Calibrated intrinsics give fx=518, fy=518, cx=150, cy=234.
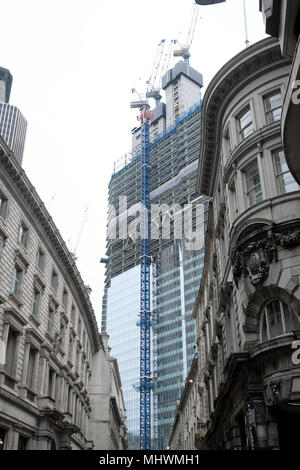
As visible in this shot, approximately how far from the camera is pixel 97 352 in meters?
64.9

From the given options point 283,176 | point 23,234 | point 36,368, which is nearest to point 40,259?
point 23,234

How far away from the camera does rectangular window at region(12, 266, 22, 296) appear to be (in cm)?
3253

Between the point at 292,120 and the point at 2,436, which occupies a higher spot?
the point at 292,120

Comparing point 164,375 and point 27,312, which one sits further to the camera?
point 164,375

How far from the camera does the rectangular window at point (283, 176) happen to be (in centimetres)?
2681

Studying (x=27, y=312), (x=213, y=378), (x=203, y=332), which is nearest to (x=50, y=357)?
(x=27, y=312)

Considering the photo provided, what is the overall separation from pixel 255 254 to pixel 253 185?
454cm

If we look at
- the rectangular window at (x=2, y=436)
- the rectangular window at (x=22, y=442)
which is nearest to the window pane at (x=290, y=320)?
the rectangular window at (x=2, y=436)

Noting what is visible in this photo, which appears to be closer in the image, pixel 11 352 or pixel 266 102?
pixel 266 102

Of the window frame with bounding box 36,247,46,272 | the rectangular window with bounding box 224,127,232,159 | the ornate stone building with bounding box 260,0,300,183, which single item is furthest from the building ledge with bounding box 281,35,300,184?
the window frame with bounding box 36,247,46,272

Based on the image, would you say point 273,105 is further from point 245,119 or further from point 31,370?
point 31,370

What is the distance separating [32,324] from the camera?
1364 inches

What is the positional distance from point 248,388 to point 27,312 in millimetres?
15920
